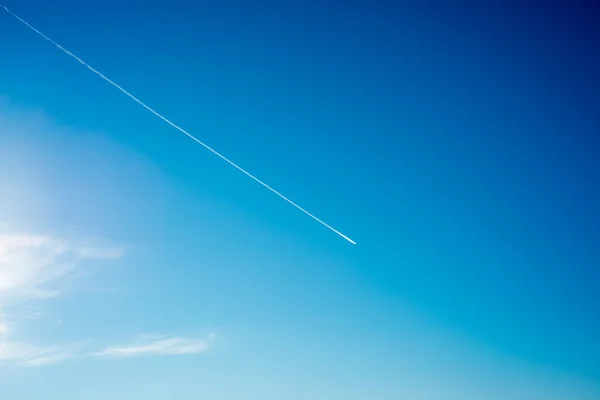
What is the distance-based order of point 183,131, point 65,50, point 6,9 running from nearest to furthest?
point 6,9
point 65,50
point 183,131

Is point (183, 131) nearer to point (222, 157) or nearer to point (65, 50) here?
point (222, 157)

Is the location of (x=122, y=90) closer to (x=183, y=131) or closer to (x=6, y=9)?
(x=183, y=131)

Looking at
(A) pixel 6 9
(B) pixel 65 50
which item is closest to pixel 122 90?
(B) pixel 65 50

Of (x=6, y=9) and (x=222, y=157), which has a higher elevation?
(x=6, y=9)

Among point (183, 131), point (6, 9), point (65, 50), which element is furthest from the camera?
point (183, 131)

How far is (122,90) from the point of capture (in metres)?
31.5

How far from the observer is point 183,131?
3338 centimetres

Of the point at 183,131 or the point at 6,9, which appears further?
the point at 183,131

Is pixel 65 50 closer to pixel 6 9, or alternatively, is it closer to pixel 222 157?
pixel 6 9

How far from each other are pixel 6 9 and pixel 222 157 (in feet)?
65.9

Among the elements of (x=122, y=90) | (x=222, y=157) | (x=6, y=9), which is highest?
(x=6, y=9)

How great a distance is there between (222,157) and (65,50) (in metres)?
15.6

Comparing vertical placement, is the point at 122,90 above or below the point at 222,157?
above

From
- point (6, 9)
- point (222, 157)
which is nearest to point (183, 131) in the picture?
point (222, 157)
